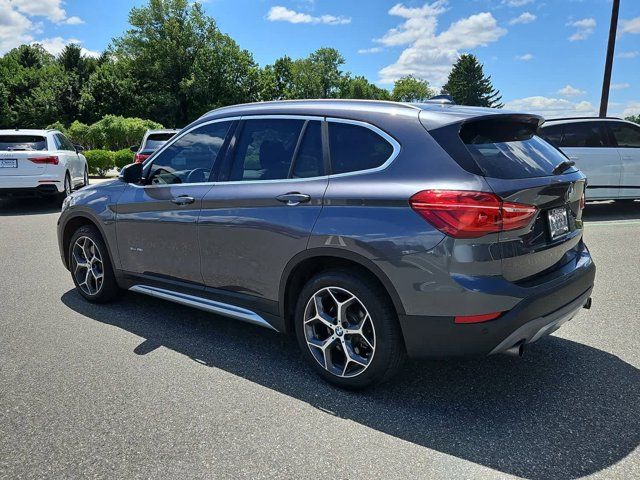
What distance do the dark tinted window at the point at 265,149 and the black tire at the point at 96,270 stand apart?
Result: 1.80 meters

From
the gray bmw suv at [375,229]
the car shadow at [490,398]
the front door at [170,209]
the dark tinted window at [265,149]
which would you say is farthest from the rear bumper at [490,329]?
the front door at [170,209]

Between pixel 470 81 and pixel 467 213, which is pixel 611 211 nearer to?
pixel 467 213

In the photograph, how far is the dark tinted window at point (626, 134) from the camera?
31.8 feet

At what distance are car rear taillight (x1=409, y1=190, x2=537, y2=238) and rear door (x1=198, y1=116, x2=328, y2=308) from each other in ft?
2.43

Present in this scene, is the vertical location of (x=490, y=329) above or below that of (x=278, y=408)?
above

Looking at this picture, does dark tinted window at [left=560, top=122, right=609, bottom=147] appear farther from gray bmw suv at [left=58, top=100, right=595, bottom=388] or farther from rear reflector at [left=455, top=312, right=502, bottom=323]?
rear reflector at [left=455, top=312, right=502, bottom=323]

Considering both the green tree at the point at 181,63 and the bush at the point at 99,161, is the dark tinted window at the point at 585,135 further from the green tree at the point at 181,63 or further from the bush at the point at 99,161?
the green tree at the point at 181,63

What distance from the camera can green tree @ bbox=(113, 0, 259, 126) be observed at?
61781mm

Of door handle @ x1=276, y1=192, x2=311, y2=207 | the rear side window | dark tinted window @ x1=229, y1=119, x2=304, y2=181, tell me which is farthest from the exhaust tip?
the rear side window

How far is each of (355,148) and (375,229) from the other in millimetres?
604

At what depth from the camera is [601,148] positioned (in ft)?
31.8

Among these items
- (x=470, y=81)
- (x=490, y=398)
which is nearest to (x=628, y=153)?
(x=490, y=398)

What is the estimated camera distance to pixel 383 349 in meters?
3.10

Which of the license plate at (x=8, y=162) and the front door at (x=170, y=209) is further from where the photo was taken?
the license plate at (x=8, y=162)
